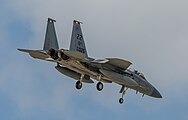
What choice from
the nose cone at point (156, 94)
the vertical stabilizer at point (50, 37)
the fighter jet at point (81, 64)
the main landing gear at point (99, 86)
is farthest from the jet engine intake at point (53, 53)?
the nose cone at point (156, 94)

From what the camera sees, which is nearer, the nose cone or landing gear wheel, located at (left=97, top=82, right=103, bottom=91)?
landing gear wheel, located at (left=97, top=82, right=103, bottom=91)

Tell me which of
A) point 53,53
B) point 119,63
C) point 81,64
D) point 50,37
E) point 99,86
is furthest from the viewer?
point 99,86

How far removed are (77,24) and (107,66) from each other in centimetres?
453

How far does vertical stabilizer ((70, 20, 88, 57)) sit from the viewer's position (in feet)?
282

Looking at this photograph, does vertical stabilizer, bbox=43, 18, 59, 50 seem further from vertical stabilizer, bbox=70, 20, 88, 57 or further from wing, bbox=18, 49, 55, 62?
vertical stabilizer, bbox=70, 20, 88, 57

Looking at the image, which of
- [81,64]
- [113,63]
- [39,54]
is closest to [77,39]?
[81,64]

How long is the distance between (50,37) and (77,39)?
2.53 meters

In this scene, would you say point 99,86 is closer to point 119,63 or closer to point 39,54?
point 119,63

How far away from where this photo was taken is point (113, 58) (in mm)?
86062

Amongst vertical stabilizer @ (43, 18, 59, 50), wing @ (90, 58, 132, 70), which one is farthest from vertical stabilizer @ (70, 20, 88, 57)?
vertical stabilizer @ (43, 18, 59, 50)

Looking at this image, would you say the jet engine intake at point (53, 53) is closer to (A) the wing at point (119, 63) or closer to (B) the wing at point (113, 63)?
(B) the wing at point (113, 63)

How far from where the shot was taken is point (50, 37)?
87.2 m

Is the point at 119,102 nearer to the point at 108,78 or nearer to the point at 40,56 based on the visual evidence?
the point at 108,78

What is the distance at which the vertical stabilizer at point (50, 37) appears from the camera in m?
86.6
